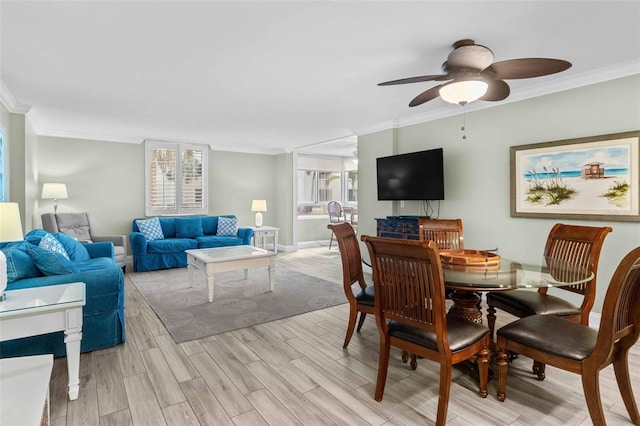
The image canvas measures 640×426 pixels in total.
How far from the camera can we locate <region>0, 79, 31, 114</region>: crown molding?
143 inches

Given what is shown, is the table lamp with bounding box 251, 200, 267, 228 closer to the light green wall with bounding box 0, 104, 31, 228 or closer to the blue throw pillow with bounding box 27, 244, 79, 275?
the light green wall with bounding box 0, 104, 31, 228

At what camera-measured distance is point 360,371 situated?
245cm

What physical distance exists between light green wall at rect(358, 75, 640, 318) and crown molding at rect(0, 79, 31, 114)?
465cm

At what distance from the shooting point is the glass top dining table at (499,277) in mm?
1971

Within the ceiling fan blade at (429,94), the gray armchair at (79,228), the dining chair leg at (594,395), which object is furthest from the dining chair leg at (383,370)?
the gray armchair at (79,228)

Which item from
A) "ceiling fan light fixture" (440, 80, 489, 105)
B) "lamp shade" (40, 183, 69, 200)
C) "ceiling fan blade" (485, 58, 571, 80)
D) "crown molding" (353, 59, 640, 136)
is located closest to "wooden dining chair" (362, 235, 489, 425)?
"ceiling fan light fixture" (440, 80, 489, 105)

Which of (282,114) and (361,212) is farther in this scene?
(361,212)

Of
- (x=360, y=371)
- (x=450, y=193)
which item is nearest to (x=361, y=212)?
Answer: (x=450, y=193)

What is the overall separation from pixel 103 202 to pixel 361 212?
473cm

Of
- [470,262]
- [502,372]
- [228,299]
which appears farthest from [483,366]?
[228,299]

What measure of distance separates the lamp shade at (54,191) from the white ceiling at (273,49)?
120 centimetres

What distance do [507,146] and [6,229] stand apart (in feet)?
14.8

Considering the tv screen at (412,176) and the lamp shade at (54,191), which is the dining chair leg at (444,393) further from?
the lamp shade at (54,191)

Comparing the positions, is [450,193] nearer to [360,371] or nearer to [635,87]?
[635,87]
